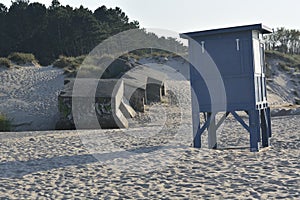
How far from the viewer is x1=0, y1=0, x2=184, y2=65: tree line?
147ft

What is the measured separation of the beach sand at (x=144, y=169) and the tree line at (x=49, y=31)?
104ft

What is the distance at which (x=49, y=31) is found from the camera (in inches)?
1801

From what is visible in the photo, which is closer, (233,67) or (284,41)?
(233,67)

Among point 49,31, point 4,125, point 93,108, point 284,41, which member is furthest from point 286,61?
point 4,125

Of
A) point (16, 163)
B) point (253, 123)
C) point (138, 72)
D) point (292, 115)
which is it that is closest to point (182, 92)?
point (138, 72)

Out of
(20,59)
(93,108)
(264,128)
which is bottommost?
(264,128)

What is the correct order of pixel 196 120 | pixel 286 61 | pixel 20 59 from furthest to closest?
pixel 286 61
pixel 20 59
pixel 196 120

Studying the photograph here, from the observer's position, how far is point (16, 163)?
31.6 feet

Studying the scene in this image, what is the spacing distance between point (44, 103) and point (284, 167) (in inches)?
654

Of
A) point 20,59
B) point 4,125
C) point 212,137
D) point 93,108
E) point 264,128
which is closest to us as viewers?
point 264,128

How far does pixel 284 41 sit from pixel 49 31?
27.4m

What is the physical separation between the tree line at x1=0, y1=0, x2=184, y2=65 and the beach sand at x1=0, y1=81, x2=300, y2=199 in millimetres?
31602

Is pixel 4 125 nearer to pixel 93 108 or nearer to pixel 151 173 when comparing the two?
pixel 93 108

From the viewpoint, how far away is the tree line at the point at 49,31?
147ft
